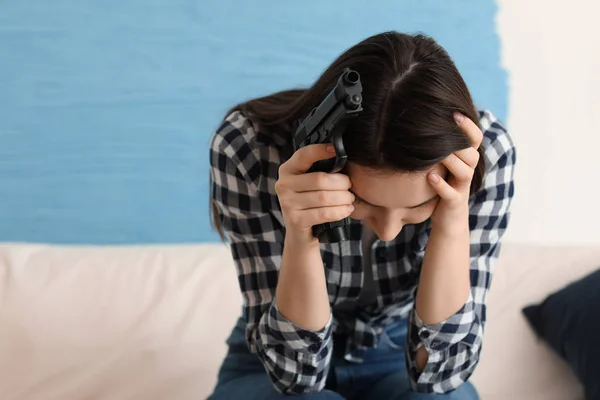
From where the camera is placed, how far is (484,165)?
0.76 metres

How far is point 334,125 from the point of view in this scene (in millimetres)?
577

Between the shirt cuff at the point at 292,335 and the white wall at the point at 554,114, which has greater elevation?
the white wall at the point at 554,114

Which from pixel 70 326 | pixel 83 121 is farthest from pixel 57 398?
Answer: pixel 83 121

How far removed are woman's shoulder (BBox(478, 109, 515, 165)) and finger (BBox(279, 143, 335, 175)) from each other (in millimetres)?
264

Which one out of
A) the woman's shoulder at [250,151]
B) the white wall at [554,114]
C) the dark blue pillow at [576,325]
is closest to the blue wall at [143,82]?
the white wall at [554,114]

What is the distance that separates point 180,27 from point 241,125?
0.65 metres

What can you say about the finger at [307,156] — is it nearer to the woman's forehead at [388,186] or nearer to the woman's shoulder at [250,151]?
the woman's forehead at [388,186]

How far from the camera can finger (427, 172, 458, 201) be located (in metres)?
0.64

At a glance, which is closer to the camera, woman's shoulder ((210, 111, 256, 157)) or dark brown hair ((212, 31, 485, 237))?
dark brown hair ((212, 31, 485, 237))

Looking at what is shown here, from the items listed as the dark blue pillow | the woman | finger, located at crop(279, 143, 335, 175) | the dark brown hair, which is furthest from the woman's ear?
the dark blue pillow

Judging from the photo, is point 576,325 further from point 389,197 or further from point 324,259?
point 389,197

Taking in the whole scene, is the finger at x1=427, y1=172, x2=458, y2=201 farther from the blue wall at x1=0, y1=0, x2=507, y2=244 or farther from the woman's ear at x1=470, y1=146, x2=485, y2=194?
the blue wall at x1=0, y1=0, x2=507, y2=244

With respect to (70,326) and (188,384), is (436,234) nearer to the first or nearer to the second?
(188,384)

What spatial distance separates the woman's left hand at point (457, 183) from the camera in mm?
643
